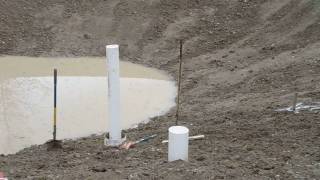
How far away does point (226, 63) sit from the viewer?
1213 centimetres

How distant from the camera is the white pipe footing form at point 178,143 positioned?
5250 millimetres

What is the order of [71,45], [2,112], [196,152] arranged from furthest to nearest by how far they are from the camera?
[71,45] < [2,112] < [196,152]

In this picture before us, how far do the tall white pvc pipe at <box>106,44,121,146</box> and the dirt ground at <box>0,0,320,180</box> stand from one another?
29 centimetres

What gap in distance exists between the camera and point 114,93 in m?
6.29

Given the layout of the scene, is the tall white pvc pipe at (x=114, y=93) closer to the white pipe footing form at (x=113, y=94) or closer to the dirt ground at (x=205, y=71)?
the white pipe footing form at (x=113, y=94)

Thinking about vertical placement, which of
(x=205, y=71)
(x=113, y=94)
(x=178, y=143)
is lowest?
(x=178, y=143)

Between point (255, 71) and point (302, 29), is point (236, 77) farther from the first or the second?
point (302, 29)

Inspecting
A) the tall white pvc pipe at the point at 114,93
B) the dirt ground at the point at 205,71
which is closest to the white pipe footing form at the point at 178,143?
the dirt ground at the point at 205,71

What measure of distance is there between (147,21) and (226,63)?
126 inches

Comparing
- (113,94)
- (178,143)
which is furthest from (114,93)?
(178,143)

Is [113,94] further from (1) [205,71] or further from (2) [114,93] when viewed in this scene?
(1) [205,71]

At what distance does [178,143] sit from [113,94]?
4.40ft

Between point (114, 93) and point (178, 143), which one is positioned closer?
point (178, 143)

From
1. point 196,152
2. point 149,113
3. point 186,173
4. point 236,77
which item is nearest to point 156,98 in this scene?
point 149,113
